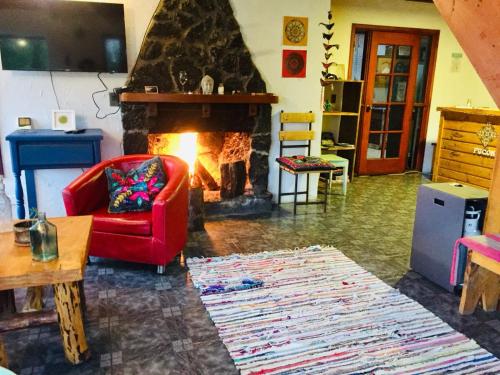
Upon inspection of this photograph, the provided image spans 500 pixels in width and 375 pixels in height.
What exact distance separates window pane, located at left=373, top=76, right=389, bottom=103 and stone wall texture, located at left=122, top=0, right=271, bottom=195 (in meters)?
2.47

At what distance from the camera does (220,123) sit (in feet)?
14.3

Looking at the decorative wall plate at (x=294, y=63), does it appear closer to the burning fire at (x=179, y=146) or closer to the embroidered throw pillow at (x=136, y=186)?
the burning fire at (x=179, y=146)

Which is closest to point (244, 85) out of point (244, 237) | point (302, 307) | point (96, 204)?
point (244, 237)

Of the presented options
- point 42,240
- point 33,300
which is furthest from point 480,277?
point 33,300

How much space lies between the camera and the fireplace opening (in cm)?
450

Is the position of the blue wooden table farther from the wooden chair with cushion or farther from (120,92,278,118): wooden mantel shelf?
the wooden chair with cushion

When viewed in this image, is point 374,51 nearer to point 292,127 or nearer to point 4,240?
point 292,127

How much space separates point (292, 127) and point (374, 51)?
219 centimetres

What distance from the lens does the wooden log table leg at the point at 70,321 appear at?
1977 millimetres

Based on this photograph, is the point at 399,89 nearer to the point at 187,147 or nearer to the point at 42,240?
the point at 187,147

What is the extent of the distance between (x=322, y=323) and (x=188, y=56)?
286 cm

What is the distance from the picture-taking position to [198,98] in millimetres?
4020

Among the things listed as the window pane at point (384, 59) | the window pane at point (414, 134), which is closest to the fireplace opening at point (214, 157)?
the window pane at point (384, 59)

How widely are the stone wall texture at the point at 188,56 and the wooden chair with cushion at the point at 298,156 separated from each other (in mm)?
532
